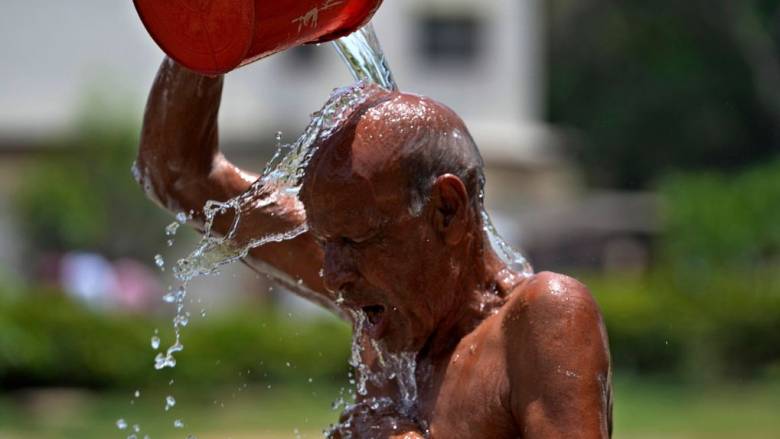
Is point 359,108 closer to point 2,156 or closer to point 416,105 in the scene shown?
point 416,105

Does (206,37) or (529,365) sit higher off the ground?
(206,37)

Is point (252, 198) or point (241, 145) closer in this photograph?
point (252, 198)

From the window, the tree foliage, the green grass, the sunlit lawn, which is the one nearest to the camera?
the sunlit lawn

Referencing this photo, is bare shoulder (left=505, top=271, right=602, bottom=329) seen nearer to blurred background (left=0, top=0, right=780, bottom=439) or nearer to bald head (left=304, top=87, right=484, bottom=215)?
bald head (left=304, top=87, right=484, bottom=215)

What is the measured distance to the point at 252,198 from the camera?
9.78ft

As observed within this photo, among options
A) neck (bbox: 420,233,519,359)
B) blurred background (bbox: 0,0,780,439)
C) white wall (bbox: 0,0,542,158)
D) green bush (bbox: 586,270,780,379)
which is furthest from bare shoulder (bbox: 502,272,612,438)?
white wall (bbox: 0,0,542,158)

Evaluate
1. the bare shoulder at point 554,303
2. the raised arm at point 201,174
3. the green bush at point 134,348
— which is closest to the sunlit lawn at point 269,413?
the green bush at point 134,348

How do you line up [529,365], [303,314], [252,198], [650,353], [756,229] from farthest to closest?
1. [756,229]
2. [303,314]
3. [650,353]
4. [252,198]
5. [529,365]

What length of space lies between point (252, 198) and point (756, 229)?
2021cm

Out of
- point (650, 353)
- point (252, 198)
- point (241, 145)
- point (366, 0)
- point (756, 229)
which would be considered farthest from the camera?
point (241, 145)

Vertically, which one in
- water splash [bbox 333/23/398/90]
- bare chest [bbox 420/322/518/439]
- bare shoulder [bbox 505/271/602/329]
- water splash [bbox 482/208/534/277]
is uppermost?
water splash [bbox 333/23/398/90]

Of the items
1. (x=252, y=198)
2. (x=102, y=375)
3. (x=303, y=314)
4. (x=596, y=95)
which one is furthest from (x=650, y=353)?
(x=596, y=95)

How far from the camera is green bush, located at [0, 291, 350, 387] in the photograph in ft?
50.7

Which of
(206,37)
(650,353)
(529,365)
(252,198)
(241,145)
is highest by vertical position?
(241,145)
